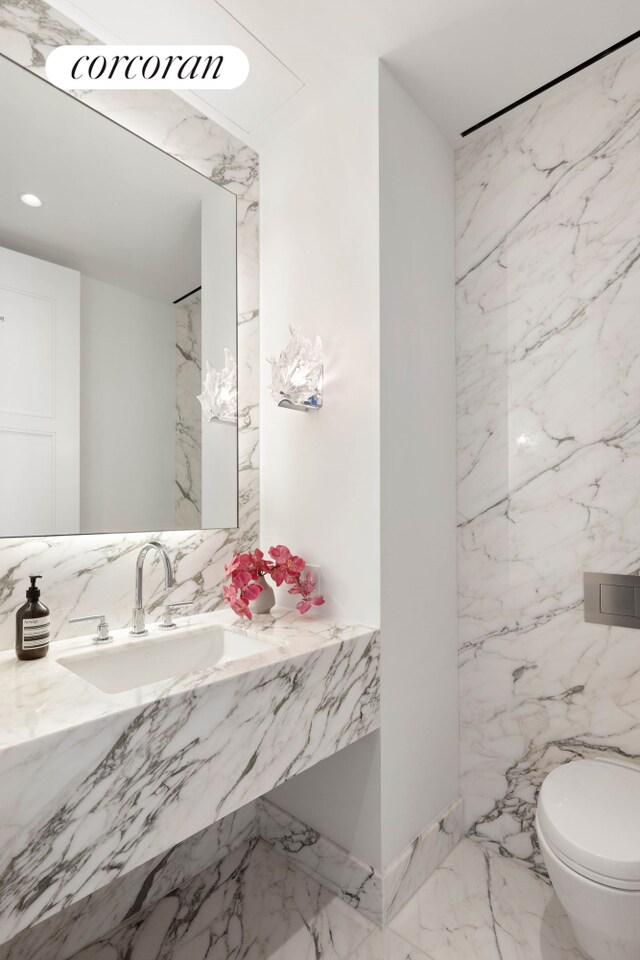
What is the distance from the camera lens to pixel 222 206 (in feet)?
5.73

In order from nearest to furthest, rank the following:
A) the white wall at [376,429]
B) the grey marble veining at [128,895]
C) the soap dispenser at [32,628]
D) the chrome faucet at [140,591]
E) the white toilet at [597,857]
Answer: the white toilet at [597,857]
the soap dispenser at [32,628]
the grey marble veining at [128,895]
the chrome faucet at [140,591]
the white wall at [376,429]

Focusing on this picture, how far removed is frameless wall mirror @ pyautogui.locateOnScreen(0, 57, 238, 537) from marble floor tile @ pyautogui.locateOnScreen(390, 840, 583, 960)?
4.23ft

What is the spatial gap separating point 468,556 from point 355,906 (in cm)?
111

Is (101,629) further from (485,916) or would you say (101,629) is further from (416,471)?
(485,916)

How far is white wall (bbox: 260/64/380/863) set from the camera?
1482 mm

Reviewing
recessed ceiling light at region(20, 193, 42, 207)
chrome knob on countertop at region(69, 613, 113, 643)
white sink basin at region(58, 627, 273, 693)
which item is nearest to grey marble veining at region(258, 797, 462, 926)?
white sink basin at region(58, 627, 273, 693)

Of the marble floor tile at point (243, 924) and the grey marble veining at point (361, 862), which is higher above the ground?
the grey marble veining at point (361, 862)

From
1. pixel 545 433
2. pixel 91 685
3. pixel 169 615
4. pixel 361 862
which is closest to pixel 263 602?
pixel 169 615

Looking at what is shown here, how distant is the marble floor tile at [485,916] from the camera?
1.32 metres

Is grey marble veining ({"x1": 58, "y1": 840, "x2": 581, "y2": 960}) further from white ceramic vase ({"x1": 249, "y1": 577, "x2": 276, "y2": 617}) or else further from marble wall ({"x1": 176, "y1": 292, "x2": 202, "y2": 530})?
marble wall ({"x1": 176, "y1": 292, "x2": 202, "y2": 530})

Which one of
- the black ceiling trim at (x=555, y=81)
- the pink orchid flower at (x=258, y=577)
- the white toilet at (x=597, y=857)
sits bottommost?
the white toilet at (x=597, y=857)

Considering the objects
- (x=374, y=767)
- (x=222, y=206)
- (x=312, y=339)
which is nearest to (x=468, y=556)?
(x=374, y=767)

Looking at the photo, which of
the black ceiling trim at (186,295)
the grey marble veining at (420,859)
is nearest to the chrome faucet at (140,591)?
the black ceiling trim at (186,295)

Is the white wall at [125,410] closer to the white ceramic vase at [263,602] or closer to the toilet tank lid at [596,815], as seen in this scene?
the white ceramic vase at [263,602]
